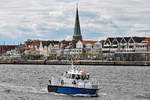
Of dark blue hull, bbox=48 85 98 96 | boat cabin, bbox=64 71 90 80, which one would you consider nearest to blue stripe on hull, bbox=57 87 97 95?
dark blue hull, bbox=48 85 98 96

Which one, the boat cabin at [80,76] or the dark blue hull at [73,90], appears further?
the boat cabin at [80,76]

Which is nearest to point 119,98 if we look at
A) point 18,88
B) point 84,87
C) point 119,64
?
point 84,87

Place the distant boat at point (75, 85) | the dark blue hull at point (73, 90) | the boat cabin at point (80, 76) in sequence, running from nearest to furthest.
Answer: the distant boat at point (75, 85)
the dark blue hull at point (73, 90)
the boat cabin at point (80, 76)

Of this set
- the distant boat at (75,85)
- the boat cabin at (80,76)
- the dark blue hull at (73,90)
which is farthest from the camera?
the boat cabin at (80,76)

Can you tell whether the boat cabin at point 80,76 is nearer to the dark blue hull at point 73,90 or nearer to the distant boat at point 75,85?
the distant boat at point 75,85

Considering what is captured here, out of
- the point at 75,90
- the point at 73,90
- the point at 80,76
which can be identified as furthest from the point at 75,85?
the point at 80,76

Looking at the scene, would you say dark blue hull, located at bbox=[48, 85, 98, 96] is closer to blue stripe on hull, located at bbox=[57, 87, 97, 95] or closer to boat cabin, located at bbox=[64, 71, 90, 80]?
blue stripe on hull, located at bbox=[57, 87, 97, 95]

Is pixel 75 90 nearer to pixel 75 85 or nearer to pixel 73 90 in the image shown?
pixel 73 90

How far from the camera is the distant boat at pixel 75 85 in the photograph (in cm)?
5966

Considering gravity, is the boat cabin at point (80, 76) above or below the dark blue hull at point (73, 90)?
above

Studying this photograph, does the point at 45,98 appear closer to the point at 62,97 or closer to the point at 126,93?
the point at 62,97

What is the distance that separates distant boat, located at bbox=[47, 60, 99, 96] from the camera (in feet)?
196

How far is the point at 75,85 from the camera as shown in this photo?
6019 centimetres

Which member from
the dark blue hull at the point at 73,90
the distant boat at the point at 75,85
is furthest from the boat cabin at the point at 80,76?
the dark blue hull at the point at 73,90
